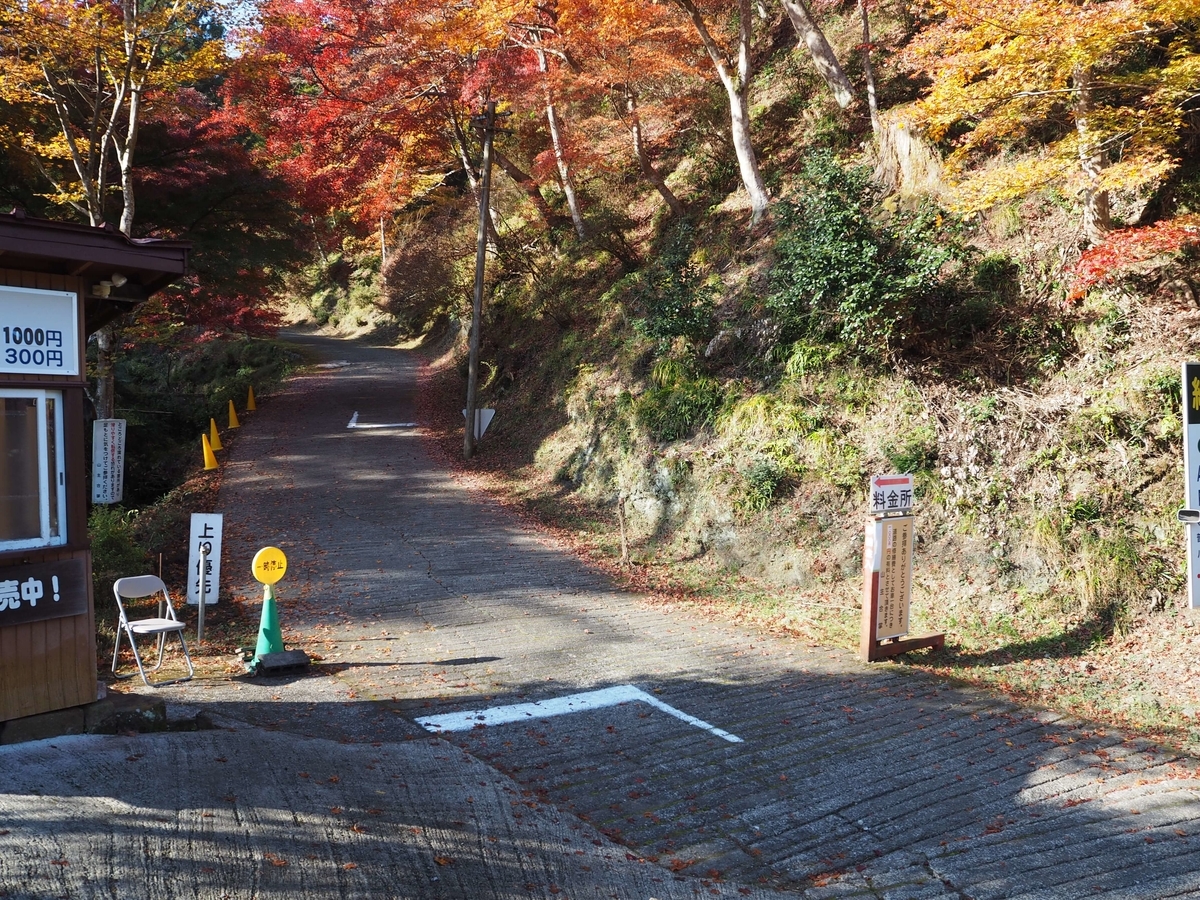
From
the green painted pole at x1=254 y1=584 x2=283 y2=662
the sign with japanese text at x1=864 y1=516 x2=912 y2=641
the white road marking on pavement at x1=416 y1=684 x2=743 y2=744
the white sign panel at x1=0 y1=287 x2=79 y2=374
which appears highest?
the white sign panel at x1=0 y1=287 x2=79 y2=374

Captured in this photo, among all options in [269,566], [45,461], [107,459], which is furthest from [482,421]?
[45,461]

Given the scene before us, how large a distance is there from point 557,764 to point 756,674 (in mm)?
2709

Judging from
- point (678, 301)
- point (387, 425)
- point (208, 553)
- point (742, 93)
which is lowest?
point (208, 553)

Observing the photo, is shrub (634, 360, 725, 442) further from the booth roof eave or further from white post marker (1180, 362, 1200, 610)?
the booth roof eave

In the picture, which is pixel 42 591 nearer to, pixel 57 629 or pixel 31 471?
pixel 57 629

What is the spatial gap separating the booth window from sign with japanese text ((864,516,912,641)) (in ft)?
22.7

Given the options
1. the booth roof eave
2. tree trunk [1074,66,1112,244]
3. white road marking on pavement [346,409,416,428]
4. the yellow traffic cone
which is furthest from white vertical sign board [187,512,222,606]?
white road marking on pavement [346,409,416,428]

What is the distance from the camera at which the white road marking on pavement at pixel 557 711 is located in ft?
23.5

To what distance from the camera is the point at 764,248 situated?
16562mm

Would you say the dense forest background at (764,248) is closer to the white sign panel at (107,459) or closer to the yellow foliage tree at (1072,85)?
the yellow foliage tree at (1072,85)

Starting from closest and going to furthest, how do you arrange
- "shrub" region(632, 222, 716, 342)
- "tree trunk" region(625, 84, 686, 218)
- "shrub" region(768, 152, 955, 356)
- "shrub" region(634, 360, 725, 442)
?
"shrub" region(768, 152, 955, 356) → "shrub" region(634, 360, 725, 442) → "shrub" region(632, 222, 716, 342) → "tree trunk" region(625, 84, 686, 218)

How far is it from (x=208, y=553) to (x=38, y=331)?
426cm

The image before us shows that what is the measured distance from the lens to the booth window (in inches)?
226

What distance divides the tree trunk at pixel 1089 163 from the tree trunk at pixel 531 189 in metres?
16.0
